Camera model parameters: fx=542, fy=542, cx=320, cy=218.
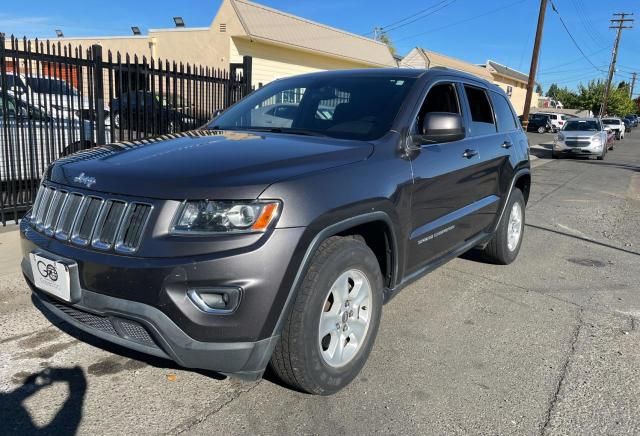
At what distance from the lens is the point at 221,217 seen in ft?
8.14

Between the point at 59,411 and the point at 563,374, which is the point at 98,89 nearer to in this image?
the point at 59,411

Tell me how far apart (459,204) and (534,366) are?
4.26 ft

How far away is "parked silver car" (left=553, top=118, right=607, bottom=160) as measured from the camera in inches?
843

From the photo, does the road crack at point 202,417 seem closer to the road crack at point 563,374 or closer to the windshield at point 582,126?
the road crack at point 563,374

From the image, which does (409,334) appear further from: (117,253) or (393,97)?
(117,253)

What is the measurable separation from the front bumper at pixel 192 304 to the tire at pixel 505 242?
3.44 m

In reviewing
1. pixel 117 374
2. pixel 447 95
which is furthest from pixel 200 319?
pixel 447 95

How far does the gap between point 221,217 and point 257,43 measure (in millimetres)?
19862

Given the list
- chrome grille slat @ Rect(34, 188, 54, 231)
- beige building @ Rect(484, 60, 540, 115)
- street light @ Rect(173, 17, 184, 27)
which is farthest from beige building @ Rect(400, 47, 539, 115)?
chrome grille slat @ Rect(34, 188, 54, 231)

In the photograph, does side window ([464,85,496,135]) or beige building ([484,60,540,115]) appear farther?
beige building ([484,60,540,115])

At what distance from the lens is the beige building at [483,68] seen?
36.3m

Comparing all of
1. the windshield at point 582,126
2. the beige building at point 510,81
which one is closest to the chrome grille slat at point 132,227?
the windshield at point 582,126

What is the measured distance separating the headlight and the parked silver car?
2188 centimetres

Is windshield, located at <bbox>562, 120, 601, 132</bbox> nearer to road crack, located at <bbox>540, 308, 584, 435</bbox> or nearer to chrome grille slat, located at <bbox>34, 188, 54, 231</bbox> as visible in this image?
road crack, located at <bbox>540, 308, 584, 435</bbox>
